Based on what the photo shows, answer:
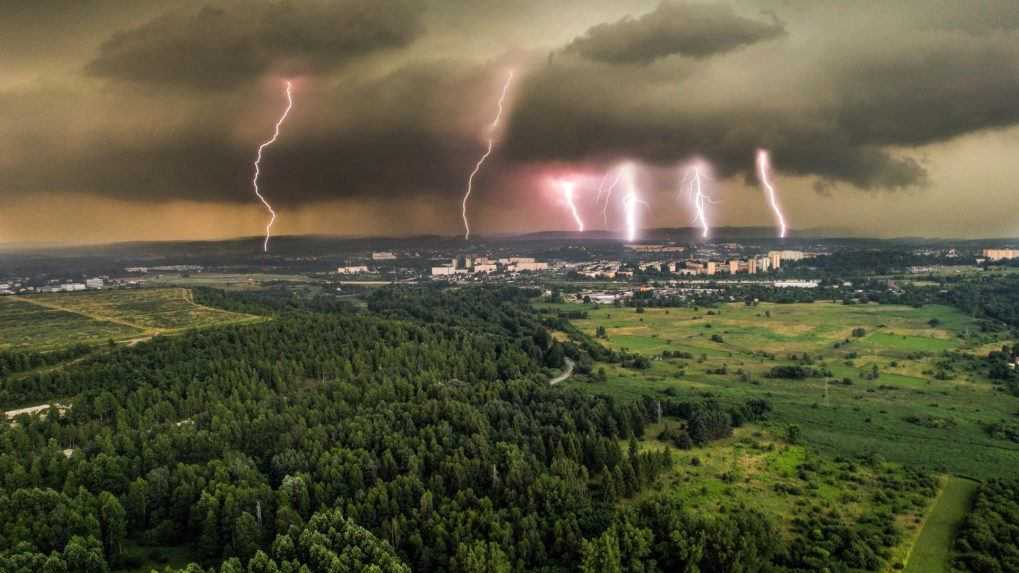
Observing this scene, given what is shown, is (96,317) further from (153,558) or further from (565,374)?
(153,558)

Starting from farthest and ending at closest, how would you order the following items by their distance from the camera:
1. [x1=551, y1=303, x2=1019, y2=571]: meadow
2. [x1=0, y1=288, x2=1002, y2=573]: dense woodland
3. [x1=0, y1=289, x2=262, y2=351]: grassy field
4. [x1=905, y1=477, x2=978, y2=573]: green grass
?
[x1=0, y1=289, x2=262, y2=351]: grassy field → [x1=551, y1=303, x2=1019, y2=571]: meadow → [x1=905, y1=477, x2=978, y2=573]: green grass → [x1=0, y1=288, x2=1002, y2=573]: dense woodland

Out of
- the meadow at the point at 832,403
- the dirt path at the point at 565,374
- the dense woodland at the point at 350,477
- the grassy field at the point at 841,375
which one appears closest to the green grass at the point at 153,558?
the dense woodland at the point at 350,477

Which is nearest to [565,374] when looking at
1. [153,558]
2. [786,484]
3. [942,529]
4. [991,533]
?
[786,484]

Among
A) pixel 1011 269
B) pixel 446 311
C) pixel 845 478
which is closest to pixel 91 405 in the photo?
pixel 845 478

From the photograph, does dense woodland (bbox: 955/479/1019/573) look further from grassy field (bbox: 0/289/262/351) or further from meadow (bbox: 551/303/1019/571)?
grassy field (bbox: 0/289/262/351)

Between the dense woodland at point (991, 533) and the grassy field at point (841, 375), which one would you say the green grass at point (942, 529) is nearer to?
the dense woodland at point (991, 533)

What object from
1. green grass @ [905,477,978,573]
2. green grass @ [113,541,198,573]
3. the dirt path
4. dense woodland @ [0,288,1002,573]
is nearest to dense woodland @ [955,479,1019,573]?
green grass @ [905,477,978,573]

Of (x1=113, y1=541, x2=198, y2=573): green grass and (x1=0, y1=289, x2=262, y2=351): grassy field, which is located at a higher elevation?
(x1=0, y1=289, x2=262, y2=351): grassy field
